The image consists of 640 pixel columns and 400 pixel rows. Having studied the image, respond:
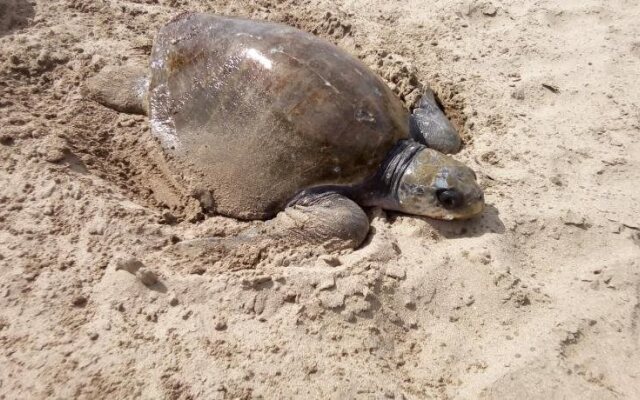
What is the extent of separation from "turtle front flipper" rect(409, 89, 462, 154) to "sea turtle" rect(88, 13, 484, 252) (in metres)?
0.03

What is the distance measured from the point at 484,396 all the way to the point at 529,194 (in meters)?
1.41

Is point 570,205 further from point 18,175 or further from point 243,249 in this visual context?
point 18,175

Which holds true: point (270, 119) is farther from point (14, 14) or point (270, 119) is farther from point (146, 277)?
point (14, 14)

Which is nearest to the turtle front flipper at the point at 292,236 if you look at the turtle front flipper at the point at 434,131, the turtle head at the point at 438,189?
the turtle head at the point at 438,189

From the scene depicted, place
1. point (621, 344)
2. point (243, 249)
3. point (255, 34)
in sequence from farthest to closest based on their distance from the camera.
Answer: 1. point (255, 34)
2. point (243, 249)
3. point (621, 344)

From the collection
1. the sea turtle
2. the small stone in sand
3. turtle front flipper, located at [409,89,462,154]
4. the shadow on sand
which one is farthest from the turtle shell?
the shadow on sand

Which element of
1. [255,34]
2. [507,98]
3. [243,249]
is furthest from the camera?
[507,98]

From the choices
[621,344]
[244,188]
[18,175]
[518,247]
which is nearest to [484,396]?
[621,344]

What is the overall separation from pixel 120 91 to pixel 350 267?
222 centimetres

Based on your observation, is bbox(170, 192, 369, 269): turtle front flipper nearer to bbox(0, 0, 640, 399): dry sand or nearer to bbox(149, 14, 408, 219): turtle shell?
bbox(0, 0, 640, 399): dry sand

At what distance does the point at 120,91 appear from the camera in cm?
336

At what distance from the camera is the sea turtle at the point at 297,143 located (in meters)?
2.72

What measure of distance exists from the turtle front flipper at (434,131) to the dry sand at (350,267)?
134 mm

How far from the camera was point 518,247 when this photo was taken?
101 inches
